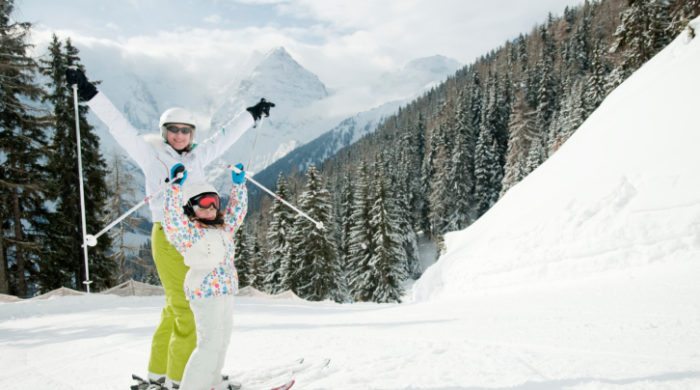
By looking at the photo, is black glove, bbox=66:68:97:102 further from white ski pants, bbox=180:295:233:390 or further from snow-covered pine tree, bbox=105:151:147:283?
snow-covered pine tree, bbox=105:151:147:283

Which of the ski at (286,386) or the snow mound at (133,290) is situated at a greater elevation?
the ski at (286,386)

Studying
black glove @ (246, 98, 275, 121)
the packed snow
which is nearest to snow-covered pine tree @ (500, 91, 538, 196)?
the packed snow

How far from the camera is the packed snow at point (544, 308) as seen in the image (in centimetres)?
308

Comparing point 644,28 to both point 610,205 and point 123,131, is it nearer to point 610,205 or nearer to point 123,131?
point 610,205

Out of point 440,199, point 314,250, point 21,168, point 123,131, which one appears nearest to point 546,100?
point 440,199

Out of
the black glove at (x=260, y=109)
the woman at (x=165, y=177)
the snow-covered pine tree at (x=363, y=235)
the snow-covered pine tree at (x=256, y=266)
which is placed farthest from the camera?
the snow-covered pine tree at (x=256, y=266)

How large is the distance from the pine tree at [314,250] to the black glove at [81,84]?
896 inches

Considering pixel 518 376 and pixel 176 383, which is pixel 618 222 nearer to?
pixel 518 376

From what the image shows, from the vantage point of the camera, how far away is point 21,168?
14.6 m

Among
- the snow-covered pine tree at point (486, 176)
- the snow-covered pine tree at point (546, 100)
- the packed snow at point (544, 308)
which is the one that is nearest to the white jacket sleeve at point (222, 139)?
the packed snow at point (544, 308)

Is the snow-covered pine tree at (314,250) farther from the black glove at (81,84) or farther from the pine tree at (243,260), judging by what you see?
the black glove at (81,84)

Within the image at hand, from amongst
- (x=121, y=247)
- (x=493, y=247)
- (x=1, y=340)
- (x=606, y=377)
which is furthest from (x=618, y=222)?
(x=121, y=247)

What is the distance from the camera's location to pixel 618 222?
7.39m

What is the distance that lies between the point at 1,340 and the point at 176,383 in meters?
6.66
